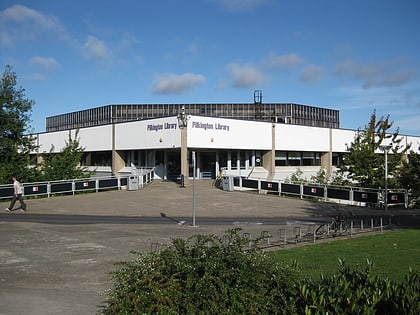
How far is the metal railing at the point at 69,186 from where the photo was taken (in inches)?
1085

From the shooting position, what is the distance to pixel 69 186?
29.7 metres

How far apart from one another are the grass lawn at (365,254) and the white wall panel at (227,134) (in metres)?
24.1

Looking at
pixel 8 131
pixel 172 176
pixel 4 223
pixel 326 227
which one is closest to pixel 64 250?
pixel 4 223

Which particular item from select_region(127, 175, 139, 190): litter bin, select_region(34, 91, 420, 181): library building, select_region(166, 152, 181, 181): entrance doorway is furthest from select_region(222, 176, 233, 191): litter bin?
select_region(166, 152, 181, 181): entrance doorway

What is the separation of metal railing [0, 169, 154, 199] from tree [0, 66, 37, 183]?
4.43 meters

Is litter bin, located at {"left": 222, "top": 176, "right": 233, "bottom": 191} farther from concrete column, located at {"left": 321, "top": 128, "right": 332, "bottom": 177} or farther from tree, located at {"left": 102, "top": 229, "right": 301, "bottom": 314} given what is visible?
tree, located at {"left": 102, "top": 229, "right": 301, "bottom": 314}

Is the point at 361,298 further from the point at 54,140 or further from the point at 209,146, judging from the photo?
the point at 54,140

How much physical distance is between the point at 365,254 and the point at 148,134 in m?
31.6

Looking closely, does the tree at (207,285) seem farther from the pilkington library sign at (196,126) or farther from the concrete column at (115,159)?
the concrete column at (115,159)

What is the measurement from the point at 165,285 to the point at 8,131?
101ft

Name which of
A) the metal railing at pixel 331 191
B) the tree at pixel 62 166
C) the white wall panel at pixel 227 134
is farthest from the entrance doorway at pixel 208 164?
the tree at pixel 62 166

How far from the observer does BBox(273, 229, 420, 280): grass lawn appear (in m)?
8.57

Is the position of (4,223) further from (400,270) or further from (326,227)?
(400,270)

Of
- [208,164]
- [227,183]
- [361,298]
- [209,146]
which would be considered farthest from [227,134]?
[361,298]
